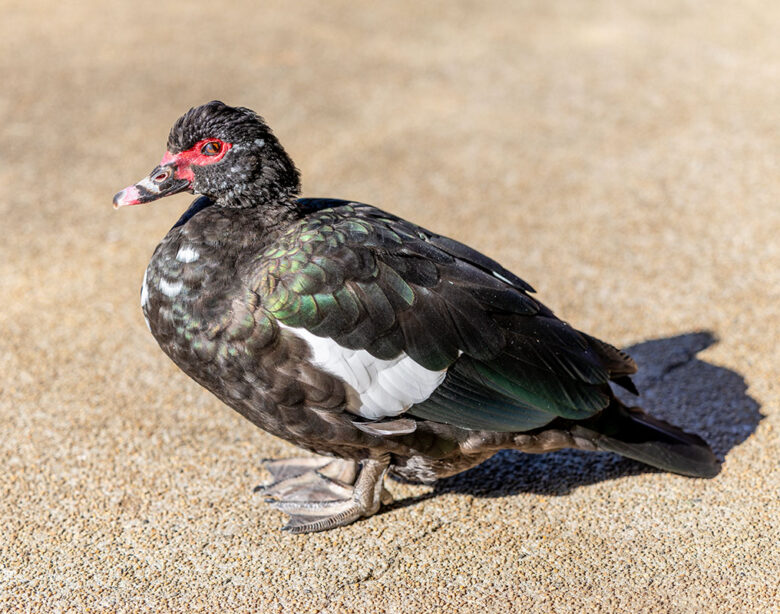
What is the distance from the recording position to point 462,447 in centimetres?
325

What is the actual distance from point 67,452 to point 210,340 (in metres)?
1.19

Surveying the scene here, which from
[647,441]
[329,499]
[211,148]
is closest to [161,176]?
[211,148]

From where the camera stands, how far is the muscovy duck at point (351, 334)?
9.87 feet

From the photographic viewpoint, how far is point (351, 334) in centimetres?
302

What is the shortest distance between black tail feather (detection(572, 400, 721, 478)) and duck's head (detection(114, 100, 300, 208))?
1.48 m

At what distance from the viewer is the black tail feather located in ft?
11.2

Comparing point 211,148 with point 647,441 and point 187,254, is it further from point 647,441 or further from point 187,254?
point 647,441

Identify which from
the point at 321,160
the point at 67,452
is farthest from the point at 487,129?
the point at 67,452

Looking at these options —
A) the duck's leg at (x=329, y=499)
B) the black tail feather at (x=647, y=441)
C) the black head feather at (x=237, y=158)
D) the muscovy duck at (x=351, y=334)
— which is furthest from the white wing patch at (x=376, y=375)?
the black tail feather at (x=647, y=441)

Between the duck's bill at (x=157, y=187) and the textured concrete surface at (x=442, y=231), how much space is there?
1.13m

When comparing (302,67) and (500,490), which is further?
(302,67)

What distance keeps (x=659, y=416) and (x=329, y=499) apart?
5.09 ft

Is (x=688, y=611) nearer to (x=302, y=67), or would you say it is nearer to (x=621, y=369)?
(x=621, y=369)

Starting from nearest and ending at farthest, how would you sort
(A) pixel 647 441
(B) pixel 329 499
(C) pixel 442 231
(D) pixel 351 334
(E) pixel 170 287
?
(D) pixel 351 334 → (E) pixel 170 287 → (A) pixel 647 441 → (B) pixel 329 499 → (C) pixel 442 231
